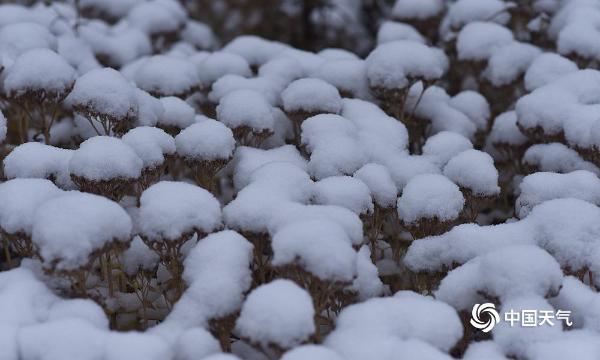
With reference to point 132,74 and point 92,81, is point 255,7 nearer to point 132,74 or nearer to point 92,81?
point 132,74

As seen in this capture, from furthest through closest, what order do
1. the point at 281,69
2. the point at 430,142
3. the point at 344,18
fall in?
the point at 344,18 → the point at 281,69 → the point at 430,142

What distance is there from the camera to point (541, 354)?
1.85 metres

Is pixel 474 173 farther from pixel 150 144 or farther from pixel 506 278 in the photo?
pixel 150 144

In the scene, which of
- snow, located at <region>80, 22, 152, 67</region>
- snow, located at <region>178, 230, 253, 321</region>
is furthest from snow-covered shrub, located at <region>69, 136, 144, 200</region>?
snow, located at <region>80, 22, 152, 67</region>

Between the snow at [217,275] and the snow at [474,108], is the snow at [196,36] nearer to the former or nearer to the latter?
the snow at [474,108]

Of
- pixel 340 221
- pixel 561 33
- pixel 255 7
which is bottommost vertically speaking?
pixel 255 7

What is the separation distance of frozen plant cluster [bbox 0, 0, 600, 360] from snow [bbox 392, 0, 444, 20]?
0.29 m

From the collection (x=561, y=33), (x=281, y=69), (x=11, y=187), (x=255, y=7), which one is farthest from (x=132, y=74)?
(x=255, y=7)

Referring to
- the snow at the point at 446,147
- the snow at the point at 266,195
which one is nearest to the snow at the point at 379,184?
the snow at the point at 266,195

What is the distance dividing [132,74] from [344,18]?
104 inches

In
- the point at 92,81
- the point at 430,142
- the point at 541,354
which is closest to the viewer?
the point at 541,354

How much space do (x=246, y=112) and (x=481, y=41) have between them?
1375mm

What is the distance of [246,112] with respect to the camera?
267 centimetres

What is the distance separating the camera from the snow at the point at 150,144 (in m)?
2.36
